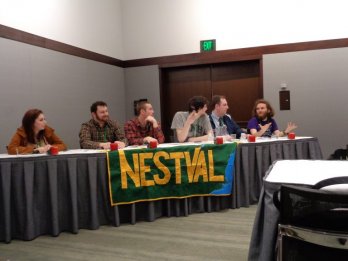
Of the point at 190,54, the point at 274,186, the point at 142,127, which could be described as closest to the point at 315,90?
the point at 190,54

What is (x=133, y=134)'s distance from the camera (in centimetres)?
350

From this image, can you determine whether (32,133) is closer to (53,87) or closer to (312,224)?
(53,87)

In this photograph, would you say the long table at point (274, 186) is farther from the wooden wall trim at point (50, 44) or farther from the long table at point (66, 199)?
the wooden wall trim at point (50, 44)

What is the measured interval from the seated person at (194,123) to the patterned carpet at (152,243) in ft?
3.02

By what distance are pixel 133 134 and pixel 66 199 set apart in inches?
40.9

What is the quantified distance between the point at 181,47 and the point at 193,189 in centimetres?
328

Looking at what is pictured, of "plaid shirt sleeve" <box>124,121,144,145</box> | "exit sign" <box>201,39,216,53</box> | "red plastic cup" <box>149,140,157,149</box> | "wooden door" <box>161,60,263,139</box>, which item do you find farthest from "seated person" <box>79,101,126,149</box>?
"exit sign" <box>201,39,216,53</box>

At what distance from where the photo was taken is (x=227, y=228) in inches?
107

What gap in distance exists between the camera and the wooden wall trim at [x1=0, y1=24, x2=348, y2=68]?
13.9 ft

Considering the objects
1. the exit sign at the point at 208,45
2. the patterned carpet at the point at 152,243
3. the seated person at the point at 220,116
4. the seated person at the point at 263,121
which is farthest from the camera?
the exit sign at the point at 208,45

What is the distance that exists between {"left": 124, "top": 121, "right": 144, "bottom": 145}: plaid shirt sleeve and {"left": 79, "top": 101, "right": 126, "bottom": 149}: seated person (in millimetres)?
89

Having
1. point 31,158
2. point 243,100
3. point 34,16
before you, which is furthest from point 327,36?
point 31,158

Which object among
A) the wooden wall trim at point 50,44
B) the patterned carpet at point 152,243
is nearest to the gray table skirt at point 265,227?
the patterned carpet at point 152,243

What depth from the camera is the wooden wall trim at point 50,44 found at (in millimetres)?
3748
